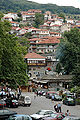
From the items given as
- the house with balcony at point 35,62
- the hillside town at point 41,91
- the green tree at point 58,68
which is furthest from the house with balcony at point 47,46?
the green tree at point 58,68

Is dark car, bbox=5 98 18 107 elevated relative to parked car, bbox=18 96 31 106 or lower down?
elevated

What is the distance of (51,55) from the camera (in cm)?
13000

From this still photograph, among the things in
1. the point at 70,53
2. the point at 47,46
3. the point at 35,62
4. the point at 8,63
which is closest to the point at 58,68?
the point at 70,53

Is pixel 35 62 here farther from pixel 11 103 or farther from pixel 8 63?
pixel 11 103

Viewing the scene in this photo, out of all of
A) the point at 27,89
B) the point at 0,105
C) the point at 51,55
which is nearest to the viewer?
the point at 0,105

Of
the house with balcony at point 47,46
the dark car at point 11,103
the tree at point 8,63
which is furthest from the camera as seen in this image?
the house with balcony at point 47,46

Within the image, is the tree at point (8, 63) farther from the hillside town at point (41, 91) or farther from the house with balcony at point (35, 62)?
the house with balcony at point (35, 62)

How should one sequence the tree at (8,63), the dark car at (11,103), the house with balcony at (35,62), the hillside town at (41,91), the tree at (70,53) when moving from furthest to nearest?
the house with balcony at (35,62)
the tree at (70,53)
the dark car at (11,103)
the tree at (8,63)
the hillside town at (41,91)

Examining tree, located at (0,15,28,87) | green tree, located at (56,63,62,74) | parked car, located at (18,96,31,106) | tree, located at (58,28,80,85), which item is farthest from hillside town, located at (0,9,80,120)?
tree, located at (58,28,80,85)

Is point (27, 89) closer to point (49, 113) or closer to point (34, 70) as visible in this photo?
point (34, 70)

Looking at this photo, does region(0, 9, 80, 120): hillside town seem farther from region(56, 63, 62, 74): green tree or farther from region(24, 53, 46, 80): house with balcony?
region(56, 63, 62, 74): green tree

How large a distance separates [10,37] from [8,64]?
5.42 meters

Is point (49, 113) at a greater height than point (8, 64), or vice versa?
point (8, 64)

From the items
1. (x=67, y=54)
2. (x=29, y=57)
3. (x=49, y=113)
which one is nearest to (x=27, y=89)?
(x=67, y=54)
